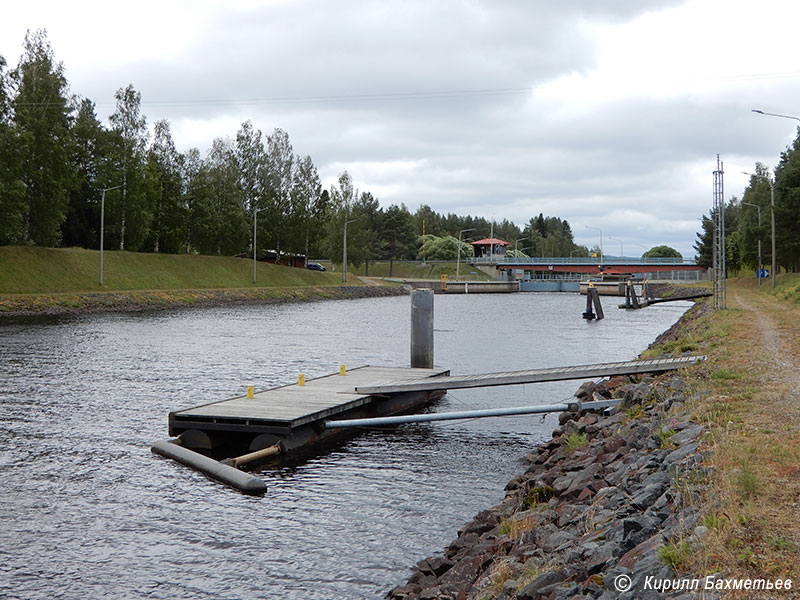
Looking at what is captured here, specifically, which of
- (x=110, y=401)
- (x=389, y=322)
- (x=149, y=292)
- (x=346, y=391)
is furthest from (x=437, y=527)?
(x=149, y=292)

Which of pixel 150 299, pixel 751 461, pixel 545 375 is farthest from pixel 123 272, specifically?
pixel 751 461

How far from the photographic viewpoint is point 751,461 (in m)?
9.31

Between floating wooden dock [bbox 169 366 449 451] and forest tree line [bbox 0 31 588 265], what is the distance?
1994 inches

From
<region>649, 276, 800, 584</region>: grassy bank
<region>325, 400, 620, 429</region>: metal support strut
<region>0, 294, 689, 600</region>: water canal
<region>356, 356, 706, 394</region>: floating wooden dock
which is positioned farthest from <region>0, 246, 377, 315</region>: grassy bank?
<region>649, 276, 800, 584</region>: grassy bank

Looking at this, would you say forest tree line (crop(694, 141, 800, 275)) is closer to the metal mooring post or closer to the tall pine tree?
the metal mooring post

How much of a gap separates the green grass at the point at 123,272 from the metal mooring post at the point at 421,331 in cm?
4680

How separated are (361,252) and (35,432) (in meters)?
113

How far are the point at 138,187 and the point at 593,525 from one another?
82.0 metres

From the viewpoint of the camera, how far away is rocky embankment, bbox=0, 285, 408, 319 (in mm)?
59906

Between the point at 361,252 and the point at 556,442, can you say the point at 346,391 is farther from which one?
the point at 361,252

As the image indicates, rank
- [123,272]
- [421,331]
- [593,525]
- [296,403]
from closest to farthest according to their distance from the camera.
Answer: [593,525] → [296,403] → [421,331] → [123,272]

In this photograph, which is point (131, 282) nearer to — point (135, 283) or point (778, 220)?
point (135, 283)

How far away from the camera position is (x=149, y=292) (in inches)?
2950

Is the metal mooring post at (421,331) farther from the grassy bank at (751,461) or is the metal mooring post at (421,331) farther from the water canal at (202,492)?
the grassy bank at (751,461)
